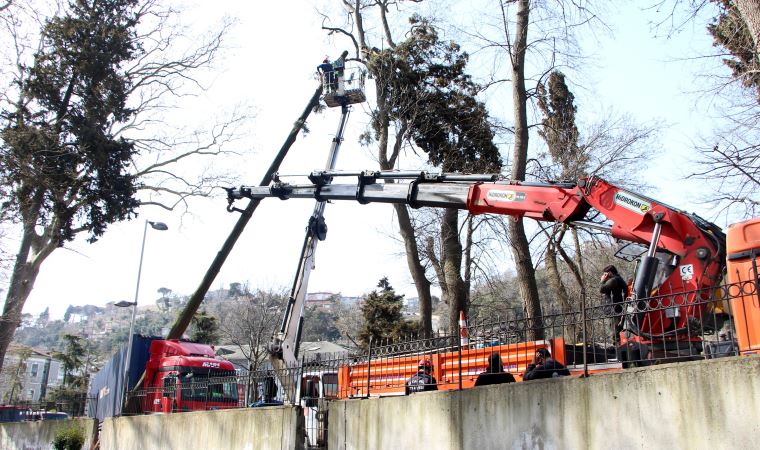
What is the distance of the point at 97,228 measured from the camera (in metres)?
25.9

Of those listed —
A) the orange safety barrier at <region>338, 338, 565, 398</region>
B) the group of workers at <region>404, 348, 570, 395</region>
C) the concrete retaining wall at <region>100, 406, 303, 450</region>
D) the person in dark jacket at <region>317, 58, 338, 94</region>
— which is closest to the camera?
the group of workers at <region>404, 348, 570, 395</region>

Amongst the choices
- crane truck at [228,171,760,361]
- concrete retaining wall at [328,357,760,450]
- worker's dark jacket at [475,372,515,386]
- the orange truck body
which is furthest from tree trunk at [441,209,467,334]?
the orange truck body

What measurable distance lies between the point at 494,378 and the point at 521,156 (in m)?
8.19

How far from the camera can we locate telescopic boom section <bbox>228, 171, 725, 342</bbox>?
9.88 m

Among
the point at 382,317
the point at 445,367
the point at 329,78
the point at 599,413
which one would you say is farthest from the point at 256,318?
the point at 599,413

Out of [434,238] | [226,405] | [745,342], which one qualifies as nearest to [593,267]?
[434,238]

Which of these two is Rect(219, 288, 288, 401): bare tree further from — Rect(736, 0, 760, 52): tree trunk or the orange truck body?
the orange truck body

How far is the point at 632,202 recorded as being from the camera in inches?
413

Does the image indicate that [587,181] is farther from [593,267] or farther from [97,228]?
[593,267]

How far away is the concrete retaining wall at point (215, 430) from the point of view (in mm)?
12898

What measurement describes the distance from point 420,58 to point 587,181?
1500 cm

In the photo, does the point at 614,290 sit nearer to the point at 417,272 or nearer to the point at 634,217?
the point at 634,217

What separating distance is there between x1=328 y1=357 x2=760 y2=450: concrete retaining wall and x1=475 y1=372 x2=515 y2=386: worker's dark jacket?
57cm

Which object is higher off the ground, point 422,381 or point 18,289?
point 18,289
